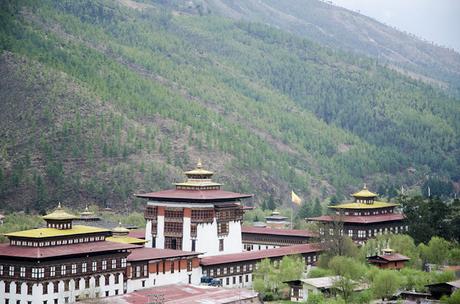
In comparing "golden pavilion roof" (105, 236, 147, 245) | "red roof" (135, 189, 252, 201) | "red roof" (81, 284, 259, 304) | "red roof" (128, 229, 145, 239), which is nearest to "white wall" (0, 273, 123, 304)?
"red roof" (81, 284, 259, 304)

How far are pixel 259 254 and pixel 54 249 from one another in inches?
1047

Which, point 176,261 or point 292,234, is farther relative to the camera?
point 292,234

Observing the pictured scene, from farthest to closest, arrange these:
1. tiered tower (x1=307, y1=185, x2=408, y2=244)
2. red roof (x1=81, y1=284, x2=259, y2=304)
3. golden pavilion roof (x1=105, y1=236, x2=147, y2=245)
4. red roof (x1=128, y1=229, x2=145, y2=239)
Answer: tiered tower (x1=307, y1=185, x2=408, y2=244), red roof (x1=128, y1=229, x2=145, y2=239), golden pavilion roof (x1=105, y1=236, x2=147, y2=245), red roof (x1=81, y1=284, x2=259, y2=304)

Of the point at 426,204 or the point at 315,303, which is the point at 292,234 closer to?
the point at 426,204

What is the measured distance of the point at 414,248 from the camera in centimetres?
12525

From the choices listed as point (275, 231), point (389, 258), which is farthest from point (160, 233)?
point (389, 258)

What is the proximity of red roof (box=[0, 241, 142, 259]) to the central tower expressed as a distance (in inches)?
679

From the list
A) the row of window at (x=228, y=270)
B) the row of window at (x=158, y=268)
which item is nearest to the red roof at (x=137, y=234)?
the row of window at (x=228, y=270)

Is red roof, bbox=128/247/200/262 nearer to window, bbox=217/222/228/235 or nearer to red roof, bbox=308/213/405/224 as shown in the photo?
window, bbox=217/222/228/235

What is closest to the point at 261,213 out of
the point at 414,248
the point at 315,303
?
the point at 414,248

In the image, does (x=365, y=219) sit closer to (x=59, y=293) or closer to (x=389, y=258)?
(x=389, y=258)

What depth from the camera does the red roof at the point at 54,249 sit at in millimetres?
95625

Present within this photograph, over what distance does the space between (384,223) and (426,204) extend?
4619 mm

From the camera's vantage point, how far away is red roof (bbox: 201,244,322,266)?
114 metres
